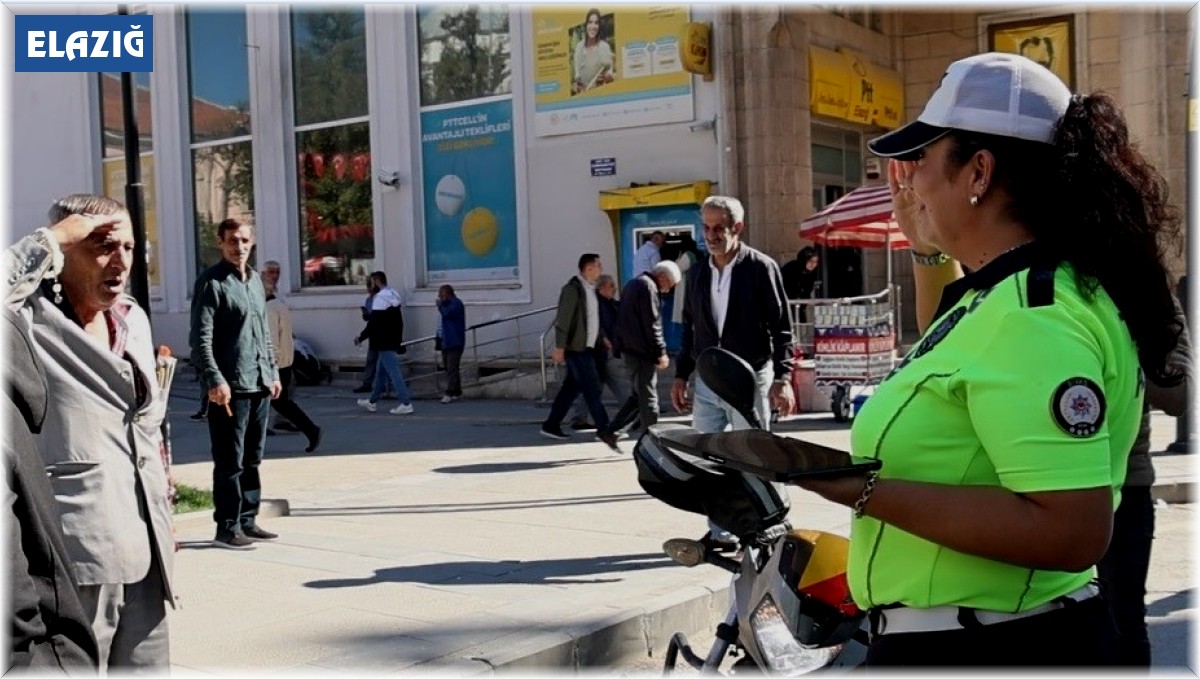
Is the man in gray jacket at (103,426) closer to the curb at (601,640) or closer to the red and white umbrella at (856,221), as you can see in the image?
the curb at (601,640)

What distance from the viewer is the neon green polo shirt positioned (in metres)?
1.71

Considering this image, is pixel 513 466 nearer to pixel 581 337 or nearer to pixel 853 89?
pixel 581 337

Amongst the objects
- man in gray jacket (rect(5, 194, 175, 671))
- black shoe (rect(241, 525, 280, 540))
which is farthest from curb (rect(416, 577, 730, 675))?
black shoe (rect(241, 525, 280, 540))

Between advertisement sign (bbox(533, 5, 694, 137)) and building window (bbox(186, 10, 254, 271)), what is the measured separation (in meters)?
6.79

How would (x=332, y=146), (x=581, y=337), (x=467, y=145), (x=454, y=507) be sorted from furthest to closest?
(x=332, y=146)
(x=467, y=145)
(x=581, y=337)
(x=454, y=507)

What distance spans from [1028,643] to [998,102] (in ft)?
2.57

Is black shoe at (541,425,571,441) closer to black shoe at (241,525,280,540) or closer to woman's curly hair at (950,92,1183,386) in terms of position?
black shoe at (241,525,280,540)

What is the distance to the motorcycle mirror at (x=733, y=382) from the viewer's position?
254 centimetres

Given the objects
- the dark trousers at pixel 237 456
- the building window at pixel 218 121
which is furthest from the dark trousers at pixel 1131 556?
the building window at pixel 218 121

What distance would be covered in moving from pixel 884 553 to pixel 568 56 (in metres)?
17.7


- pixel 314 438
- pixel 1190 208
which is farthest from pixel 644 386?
pixel 1190 208

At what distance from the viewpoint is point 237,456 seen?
7551 mm

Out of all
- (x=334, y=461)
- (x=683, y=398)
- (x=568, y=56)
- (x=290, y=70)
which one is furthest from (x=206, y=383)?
(x=290, y=70)

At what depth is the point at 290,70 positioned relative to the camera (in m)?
22.6
